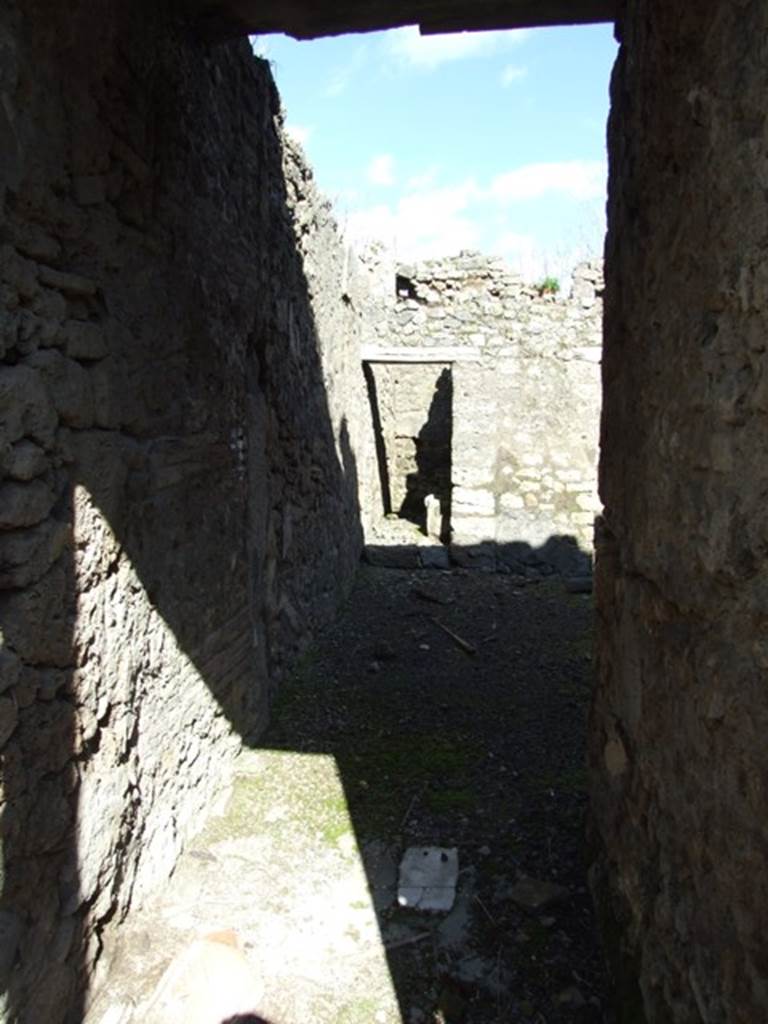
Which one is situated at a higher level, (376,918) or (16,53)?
(16,53)

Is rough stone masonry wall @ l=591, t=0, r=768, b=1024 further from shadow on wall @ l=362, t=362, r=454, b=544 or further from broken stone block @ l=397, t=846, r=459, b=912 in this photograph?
shadow on wall @ l=362, t=362, r=454, b=544

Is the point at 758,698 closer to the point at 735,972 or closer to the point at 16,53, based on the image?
the point at 735,972

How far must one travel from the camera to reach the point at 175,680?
295 centimetres

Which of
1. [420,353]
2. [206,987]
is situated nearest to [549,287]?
[420,353]

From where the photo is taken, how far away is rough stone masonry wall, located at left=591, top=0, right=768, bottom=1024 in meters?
1.33

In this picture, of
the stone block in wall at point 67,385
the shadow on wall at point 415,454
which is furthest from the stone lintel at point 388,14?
the shadow on wall at point 415,454

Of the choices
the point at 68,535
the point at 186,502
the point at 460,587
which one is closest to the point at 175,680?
the point at 186,502

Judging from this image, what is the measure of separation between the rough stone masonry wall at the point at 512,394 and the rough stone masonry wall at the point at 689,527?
565cm

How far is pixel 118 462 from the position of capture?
96.5 inches

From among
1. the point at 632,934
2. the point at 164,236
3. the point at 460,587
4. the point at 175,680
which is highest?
the point at 164,236

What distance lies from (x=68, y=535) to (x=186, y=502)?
0.93 meters

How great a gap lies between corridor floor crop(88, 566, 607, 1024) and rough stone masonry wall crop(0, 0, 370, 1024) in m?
0.20

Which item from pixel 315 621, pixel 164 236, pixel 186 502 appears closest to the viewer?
pixel 164 236

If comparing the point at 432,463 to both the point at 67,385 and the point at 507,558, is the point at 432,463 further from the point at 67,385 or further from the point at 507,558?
the point at 67,385
